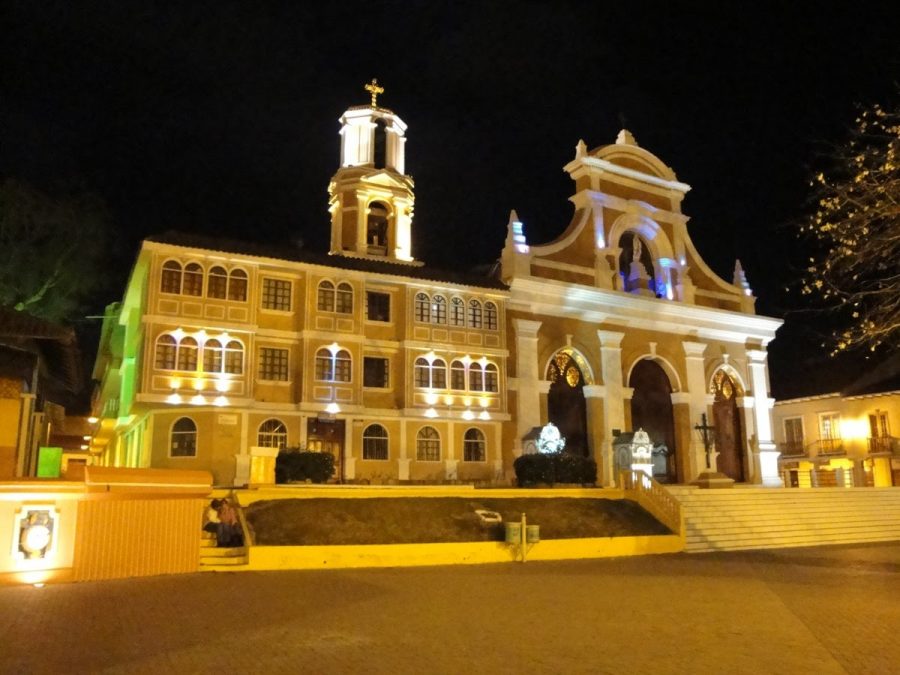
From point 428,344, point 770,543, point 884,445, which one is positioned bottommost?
point 770,543

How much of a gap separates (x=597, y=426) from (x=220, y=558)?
21197mm

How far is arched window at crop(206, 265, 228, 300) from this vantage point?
26.2 meters

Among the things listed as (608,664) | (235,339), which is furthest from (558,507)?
(608,664)

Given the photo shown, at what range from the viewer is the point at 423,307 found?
2981 cm

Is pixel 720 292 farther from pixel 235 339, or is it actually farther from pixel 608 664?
pixel 608 664

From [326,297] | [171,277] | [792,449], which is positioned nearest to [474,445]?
[326,297]

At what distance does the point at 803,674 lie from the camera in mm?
7730

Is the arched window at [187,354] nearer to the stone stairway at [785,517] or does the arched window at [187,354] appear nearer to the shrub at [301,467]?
the shrub at [301,467]

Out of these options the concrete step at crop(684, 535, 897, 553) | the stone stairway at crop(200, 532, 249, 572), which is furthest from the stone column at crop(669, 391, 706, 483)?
the stone stairway at crop(200, 532, 249, 572)

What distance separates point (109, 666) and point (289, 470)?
15188 millimetres

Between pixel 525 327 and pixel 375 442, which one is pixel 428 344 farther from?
pixel 525 327

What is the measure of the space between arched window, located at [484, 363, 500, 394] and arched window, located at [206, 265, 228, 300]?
34.6ft

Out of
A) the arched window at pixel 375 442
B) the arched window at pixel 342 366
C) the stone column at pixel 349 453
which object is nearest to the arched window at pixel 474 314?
the arched window at pixel 342 366

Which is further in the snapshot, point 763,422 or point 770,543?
point 763,422
